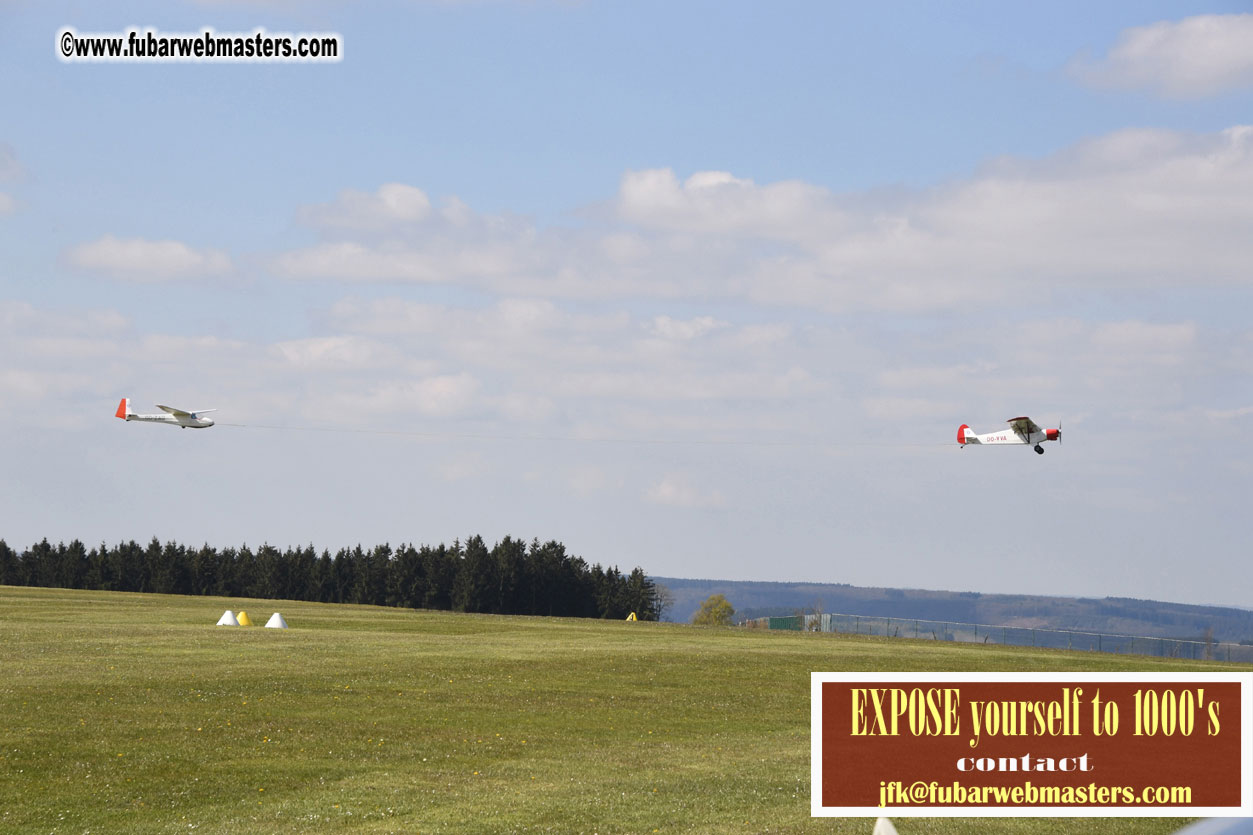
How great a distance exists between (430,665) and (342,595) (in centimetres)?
10453

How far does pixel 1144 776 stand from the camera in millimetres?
25297

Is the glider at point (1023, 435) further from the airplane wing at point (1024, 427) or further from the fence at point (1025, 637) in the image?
the fence at point (1025, 637)

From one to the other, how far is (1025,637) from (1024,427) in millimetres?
35460

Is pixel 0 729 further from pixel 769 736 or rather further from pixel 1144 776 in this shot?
pixel 1144 776

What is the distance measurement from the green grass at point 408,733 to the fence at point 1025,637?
17.8 meters

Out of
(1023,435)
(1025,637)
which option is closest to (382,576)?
(1025,637)

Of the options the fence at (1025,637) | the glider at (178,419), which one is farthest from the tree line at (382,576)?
the glider at (178,419)

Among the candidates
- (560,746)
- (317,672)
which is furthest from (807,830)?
(317,672)

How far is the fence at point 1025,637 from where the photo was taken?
69562 mm

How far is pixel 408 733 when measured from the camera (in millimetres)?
28656

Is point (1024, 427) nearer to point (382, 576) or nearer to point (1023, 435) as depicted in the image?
point (1023, 435)

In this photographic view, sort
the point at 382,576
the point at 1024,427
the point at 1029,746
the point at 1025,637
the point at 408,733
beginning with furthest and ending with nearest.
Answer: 1. the point at 382,576
2. the point at 1025,637
3. the point at 1024,427
4. the point at 1029,746
5. the point at 408,733

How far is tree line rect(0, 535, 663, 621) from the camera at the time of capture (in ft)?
458

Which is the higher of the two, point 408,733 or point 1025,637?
point 408,733
